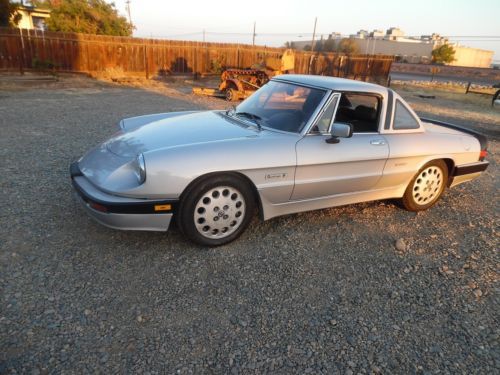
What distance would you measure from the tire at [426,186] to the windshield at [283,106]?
63.8 inches

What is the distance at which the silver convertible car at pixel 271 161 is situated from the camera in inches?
113

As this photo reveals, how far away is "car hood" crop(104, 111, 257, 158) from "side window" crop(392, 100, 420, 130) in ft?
5.60

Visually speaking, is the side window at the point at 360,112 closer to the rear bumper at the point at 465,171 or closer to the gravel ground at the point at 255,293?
the gravel ground at the point at 255,293

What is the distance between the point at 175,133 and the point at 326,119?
151cm

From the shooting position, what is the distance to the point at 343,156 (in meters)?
3.49

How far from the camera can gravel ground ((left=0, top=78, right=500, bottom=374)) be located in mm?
2180

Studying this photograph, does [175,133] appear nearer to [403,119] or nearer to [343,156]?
[343,156]

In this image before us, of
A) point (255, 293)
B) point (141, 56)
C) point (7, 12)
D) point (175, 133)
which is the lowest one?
point (255, 293)

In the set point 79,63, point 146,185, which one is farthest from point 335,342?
point 79,63

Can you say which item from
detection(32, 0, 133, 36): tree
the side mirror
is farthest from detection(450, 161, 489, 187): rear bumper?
detection(32, 0, 133, 36): tree

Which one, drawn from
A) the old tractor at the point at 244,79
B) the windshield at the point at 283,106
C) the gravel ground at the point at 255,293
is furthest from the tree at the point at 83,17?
the windshield at the point at 283,106

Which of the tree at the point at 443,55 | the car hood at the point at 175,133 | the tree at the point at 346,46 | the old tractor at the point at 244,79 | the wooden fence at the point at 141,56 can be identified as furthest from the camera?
the tree at the point at 443,55

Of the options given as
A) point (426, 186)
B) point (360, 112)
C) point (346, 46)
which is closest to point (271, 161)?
point (360, 112)

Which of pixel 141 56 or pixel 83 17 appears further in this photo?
pixel 83 17
